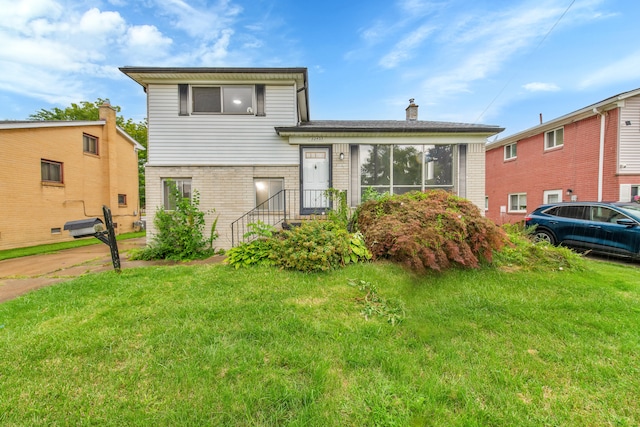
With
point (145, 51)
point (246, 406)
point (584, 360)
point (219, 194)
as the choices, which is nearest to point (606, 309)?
point (584, 360)

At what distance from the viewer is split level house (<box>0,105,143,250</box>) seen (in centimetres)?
917

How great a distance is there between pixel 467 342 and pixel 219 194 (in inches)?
301

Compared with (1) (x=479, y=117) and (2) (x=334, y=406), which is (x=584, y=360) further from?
(1) (x=479, y=117)

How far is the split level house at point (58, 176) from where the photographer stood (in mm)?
9172

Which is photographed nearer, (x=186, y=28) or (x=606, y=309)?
(x=606, y=309)

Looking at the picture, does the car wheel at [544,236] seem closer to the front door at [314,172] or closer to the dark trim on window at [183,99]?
the front door at [314,172]

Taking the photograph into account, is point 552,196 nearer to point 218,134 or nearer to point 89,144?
point 218,134

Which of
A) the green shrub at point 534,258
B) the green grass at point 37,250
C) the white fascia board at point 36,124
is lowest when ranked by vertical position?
the green grass at point 37,250

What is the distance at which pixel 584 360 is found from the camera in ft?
7.99

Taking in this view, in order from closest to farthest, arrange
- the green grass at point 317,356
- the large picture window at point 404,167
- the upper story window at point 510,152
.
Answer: the green grass at point 317,356, the large picture window at point 404,167, the upper story window at point 510,152

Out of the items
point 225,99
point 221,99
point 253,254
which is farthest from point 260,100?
point 253,254

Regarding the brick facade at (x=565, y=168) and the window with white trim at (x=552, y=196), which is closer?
the brick facade at (x=565, y=168)

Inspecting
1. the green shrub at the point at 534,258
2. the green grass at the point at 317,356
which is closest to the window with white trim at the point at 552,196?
the green shrub at the point at 534,258

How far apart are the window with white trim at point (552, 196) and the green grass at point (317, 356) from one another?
11.0 metres
